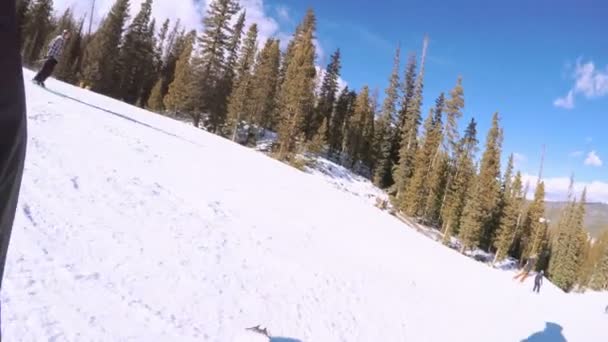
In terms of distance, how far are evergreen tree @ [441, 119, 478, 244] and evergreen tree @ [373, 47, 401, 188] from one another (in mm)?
8903

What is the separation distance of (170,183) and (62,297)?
4.39 metres

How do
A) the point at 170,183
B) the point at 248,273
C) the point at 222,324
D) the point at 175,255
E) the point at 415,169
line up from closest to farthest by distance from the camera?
the point at 222,324
the point at 175,255
the point at 248,273
the point at 170,183
the point at 415,169

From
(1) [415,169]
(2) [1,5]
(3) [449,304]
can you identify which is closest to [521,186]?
(1) [415,169]

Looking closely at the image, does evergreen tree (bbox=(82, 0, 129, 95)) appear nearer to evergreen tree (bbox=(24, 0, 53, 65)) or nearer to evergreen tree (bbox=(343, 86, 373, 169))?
evergreen tree (bbox=(24, 0, 53, 65))

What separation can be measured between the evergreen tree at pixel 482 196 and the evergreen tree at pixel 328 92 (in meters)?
23.4

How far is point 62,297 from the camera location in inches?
148

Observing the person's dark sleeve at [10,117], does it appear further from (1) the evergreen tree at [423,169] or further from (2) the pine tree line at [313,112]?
(1) the evergreen tree at [423,169]

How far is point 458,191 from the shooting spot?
54500mm

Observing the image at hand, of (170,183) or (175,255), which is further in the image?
(170,183)

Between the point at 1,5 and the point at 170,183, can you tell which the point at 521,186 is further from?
the point at 1,5

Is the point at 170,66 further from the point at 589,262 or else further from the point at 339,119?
the point at 589,262

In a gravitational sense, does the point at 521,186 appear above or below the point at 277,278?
above

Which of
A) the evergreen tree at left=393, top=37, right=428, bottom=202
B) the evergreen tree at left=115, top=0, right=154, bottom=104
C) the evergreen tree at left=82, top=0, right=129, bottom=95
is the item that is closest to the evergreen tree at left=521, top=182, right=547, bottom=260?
the evergreen tree at left=393, top=37, right=428, bottom=202

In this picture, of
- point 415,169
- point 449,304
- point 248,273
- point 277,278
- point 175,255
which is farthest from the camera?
point 415,169
